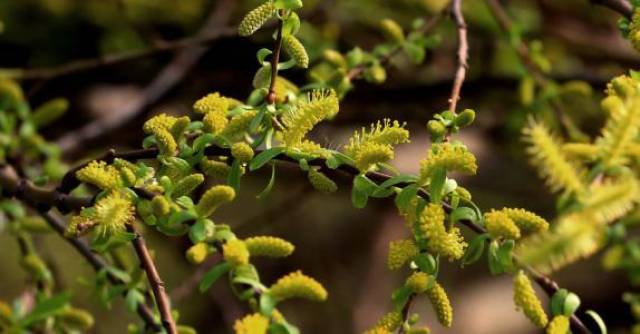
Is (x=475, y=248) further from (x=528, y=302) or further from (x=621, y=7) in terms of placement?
(x=621, y=7)

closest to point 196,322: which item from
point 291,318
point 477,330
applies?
point 291,318

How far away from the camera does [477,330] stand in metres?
2.26

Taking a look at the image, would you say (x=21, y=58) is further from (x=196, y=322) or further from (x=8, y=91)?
(x=196, y=322)

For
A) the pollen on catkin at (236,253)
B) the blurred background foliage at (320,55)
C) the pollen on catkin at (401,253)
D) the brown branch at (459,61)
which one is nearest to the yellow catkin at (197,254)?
the pollen on catkin at (236,253)

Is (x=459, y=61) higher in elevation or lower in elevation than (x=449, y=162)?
higher

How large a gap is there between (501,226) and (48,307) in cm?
39

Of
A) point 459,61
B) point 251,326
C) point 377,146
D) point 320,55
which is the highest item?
point 320,55

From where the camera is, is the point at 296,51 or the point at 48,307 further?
the point at 48,307

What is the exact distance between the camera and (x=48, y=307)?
2.30 ft

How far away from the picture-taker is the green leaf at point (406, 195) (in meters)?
0.52

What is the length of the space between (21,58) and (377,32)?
2.01 ft

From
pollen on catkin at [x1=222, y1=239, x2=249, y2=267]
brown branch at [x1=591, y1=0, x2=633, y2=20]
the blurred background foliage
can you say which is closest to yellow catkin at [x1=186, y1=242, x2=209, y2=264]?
pollen on catkin at [x1=222, y1=239, x2=249, y2=267]

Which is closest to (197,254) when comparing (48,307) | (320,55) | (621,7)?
(48,307)

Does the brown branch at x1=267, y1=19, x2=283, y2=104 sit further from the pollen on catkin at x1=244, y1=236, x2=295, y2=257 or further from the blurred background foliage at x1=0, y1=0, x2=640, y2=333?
the blurred background foliage at x1=0, y1=0, x2=640, y2=333
